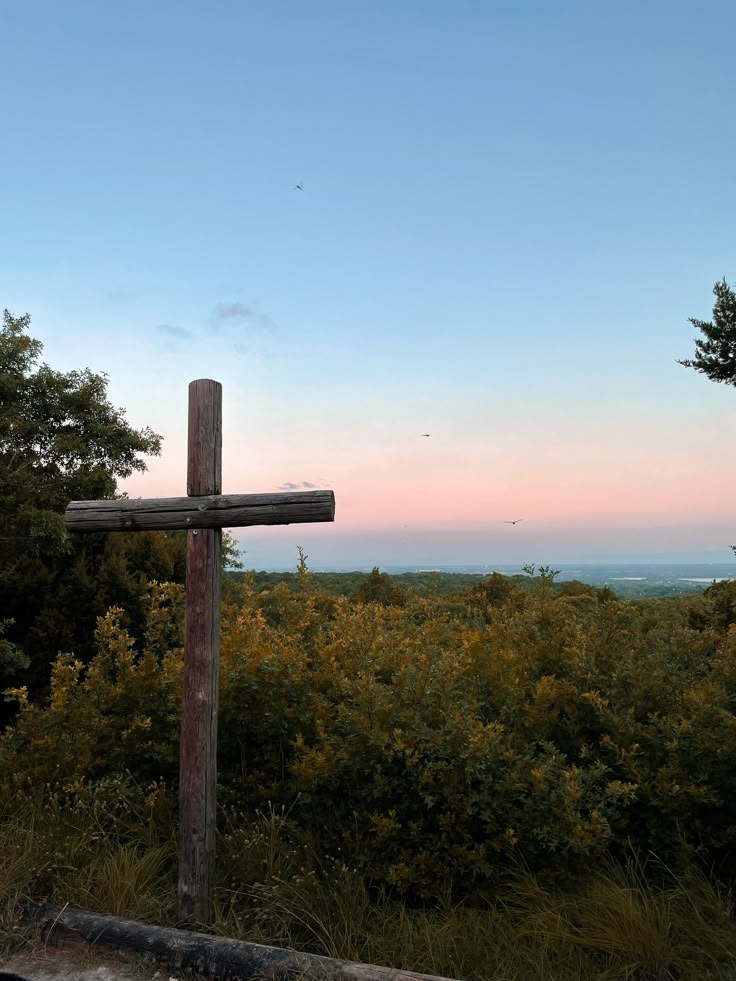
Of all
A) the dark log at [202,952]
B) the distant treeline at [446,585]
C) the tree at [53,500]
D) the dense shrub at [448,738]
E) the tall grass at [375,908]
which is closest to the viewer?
the dark log at [202,952]

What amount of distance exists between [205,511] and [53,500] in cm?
696

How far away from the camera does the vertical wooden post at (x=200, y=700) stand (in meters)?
3.88

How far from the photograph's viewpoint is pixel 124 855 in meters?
4.17

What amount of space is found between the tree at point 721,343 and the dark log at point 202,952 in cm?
939

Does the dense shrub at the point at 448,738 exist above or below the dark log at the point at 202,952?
above

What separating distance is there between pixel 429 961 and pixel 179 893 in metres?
1.40

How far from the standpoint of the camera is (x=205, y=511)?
13.4ft

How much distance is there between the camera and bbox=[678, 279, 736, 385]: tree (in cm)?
1016

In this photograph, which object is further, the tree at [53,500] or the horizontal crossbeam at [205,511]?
the tree at [53,500]

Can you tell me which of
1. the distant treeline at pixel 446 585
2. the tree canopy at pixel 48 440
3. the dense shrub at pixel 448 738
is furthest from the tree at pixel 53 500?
the dense shrub at pixel 448 738

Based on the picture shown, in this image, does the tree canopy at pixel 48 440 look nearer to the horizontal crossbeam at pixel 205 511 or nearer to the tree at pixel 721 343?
the horizontal crossbeam at pixel 205 511

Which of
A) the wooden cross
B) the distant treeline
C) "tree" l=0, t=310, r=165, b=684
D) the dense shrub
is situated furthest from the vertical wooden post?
"tree" l=0, t=310, r=165, b=684

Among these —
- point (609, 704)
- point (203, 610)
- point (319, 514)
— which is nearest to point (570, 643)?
point (609, 704)

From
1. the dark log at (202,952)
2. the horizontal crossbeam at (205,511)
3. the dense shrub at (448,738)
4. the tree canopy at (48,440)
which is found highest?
the tree canopy at (48,440)
